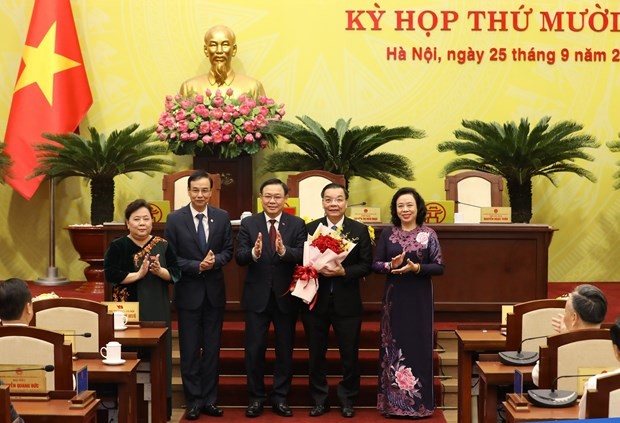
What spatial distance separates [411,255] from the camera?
5.98 metres

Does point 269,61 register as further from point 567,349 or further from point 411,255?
point 567,349

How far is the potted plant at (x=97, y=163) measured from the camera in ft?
29.0

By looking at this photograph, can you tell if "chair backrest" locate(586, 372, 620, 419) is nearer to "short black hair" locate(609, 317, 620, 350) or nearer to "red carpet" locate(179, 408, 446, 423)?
"short black hair" locate(609, 317, 620, 350)

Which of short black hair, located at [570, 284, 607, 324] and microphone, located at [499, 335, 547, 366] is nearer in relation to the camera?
short black hair, located at [570, 284, 607, 324]

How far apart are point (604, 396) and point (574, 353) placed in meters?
0.65

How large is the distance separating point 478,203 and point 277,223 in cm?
315

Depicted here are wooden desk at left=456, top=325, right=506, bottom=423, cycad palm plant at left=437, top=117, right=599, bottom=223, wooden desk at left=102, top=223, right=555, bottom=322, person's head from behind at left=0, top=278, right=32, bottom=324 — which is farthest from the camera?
cycad palm plant at left=437, top=117, right=599, bottom=223

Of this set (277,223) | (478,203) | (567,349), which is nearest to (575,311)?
(567,349)

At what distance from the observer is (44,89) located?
31.6 feet

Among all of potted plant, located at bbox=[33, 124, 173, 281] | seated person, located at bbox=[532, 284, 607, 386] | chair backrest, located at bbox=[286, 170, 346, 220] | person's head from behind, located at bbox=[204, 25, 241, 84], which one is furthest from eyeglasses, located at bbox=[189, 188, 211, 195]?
person's head from behind, located at bbox=[204, 25, 241, 84]

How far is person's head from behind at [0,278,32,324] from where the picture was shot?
399cm

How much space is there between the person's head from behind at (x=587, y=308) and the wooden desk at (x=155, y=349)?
223cm

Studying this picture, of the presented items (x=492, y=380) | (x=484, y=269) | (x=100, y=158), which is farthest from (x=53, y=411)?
(x=100, y=158)

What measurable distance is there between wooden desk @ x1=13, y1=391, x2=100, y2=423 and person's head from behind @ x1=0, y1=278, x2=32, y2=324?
1.15ft
